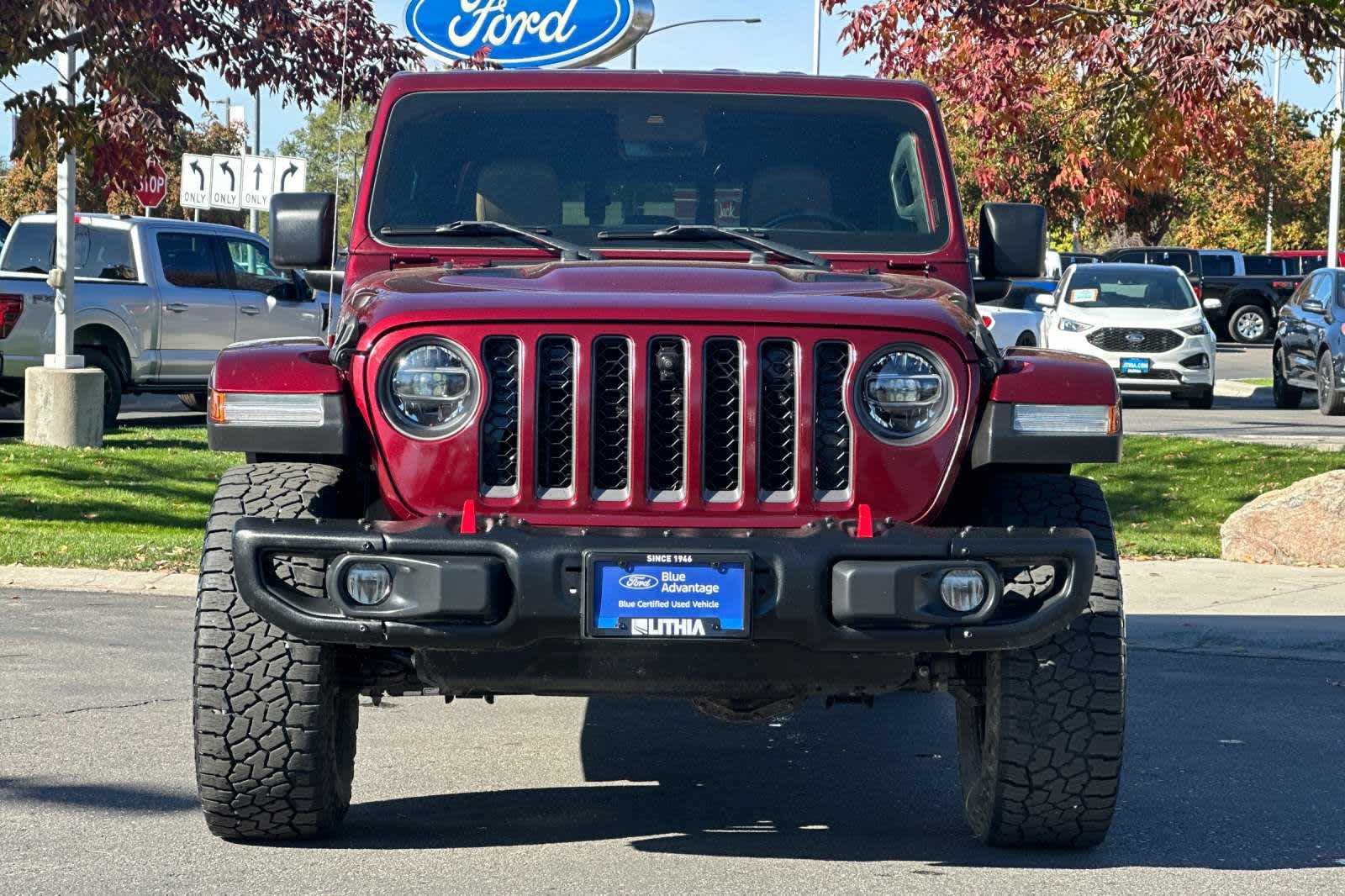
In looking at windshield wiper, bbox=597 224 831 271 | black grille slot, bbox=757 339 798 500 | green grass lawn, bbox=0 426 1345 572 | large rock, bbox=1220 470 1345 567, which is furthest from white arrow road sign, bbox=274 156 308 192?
black grille slot, bbox=757 339 798 500

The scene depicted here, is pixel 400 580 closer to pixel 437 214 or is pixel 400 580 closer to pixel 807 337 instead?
pixel 807 337

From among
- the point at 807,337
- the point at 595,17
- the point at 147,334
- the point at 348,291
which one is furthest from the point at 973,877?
the point at 147,334

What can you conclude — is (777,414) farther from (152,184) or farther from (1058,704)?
(152,184)

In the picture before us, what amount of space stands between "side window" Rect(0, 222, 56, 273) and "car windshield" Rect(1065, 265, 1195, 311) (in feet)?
38.8

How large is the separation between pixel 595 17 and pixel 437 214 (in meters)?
11.7

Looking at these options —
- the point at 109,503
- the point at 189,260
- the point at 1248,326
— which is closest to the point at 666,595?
the point at 109,503

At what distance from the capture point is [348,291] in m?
6.06

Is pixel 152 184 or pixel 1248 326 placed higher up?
pixel 152 184

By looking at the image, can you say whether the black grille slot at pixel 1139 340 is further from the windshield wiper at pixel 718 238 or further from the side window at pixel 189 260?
the windshield wiper at pixel 718 238

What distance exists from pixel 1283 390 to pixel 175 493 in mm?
14935

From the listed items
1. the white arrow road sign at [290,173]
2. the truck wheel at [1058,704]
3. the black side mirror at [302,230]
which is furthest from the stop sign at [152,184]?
the truck wheel at [1058,704]

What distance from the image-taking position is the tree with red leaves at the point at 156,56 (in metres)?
12.6

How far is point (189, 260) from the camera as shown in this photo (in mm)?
19609

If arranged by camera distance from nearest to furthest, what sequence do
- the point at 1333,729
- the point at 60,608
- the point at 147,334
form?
the point at 1333,729 < the point at 60,608 < the point at 147,334
